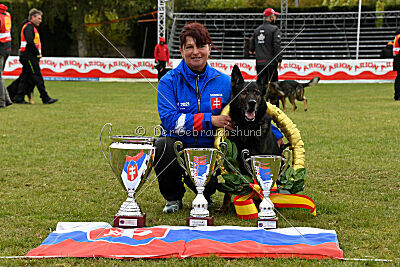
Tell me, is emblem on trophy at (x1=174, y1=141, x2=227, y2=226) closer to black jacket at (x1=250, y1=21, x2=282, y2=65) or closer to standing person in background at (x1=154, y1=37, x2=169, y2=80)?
black jacket at (x1=250, y1=21, x2=282, y2=65)

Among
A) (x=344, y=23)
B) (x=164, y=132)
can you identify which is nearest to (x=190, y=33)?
(x=164, y=132)

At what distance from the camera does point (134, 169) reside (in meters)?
3.27

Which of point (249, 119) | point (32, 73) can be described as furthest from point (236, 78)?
point (32, 73)

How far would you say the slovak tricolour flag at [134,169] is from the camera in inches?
128

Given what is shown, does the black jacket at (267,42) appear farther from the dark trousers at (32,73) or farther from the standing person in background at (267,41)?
the dark trousers at (32,73)

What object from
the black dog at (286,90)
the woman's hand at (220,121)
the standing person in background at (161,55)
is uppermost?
the standing person in background at (161,55)

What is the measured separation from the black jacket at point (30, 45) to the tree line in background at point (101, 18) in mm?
16787

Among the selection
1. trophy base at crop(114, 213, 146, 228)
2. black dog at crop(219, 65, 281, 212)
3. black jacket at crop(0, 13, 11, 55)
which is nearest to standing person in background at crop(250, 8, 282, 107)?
black jacket at crop(0, 13, 11, 55)

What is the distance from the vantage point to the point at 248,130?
153 inches

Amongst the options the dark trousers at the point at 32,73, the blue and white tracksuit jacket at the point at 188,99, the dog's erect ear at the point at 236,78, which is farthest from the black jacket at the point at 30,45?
the dog's erect ear at the point at 236,78

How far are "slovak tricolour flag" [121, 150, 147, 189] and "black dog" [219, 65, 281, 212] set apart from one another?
0.81 meters

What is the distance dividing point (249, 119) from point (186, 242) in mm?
1256

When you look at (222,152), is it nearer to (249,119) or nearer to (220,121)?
(220,121)

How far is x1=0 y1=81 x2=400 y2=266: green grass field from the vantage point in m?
3.06
